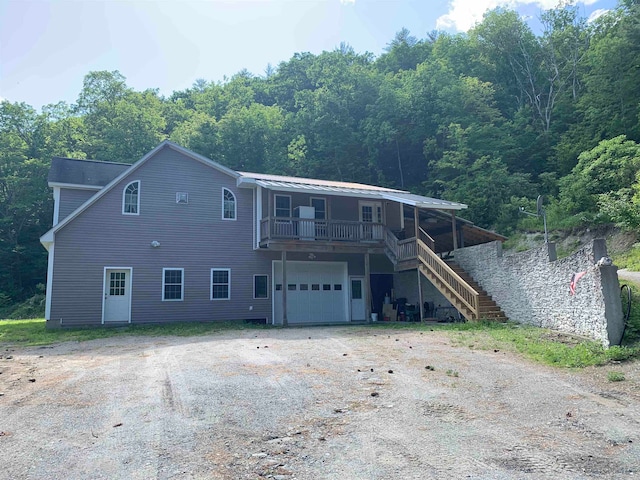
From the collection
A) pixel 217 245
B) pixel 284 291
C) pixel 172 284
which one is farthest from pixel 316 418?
pixel 217 245

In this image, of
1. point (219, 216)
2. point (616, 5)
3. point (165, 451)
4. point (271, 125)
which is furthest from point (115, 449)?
point (616, 5)

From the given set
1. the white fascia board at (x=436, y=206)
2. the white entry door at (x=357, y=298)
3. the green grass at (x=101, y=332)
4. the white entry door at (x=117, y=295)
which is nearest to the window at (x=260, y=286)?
the green grass at (x=101, y=332)

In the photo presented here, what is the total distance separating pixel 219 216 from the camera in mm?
18594

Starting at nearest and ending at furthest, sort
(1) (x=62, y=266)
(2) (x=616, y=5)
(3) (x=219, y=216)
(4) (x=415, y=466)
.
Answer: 1. (4) (x=415, y=466)
2. (1) (x=62, y=266)
3. (3) (x=219, y=216)
4. (2) (x=616, y=5)

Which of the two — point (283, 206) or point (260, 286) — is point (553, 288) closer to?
point (260, 286)

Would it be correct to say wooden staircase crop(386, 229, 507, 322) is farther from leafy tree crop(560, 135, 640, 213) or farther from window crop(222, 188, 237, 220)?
leafy tree crop(560, 135, 640, 213)

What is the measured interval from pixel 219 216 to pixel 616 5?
3604cm

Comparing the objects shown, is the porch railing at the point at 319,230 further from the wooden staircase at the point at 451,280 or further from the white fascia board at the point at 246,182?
the white fascia board at the point at 246,182

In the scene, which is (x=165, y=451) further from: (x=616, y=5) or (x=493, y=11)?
(x=493, y=11)

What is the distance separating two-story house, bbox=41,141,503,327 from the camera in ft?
53.7

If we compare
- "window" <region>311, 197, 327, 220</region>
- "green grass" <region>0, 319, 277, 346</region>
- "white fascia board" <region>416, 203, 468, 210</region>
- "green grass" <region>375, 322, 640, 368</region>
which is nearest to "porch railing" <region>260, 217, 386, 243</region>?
"window" <region>311, 197, 327, 220</region>

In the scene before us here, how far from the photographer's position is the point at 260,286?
19188 millimetres

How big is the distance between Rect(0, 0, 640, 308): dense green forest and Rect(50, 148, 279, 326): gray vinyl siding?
15.3m

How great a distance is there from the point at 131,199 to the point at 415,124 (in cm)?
2482
